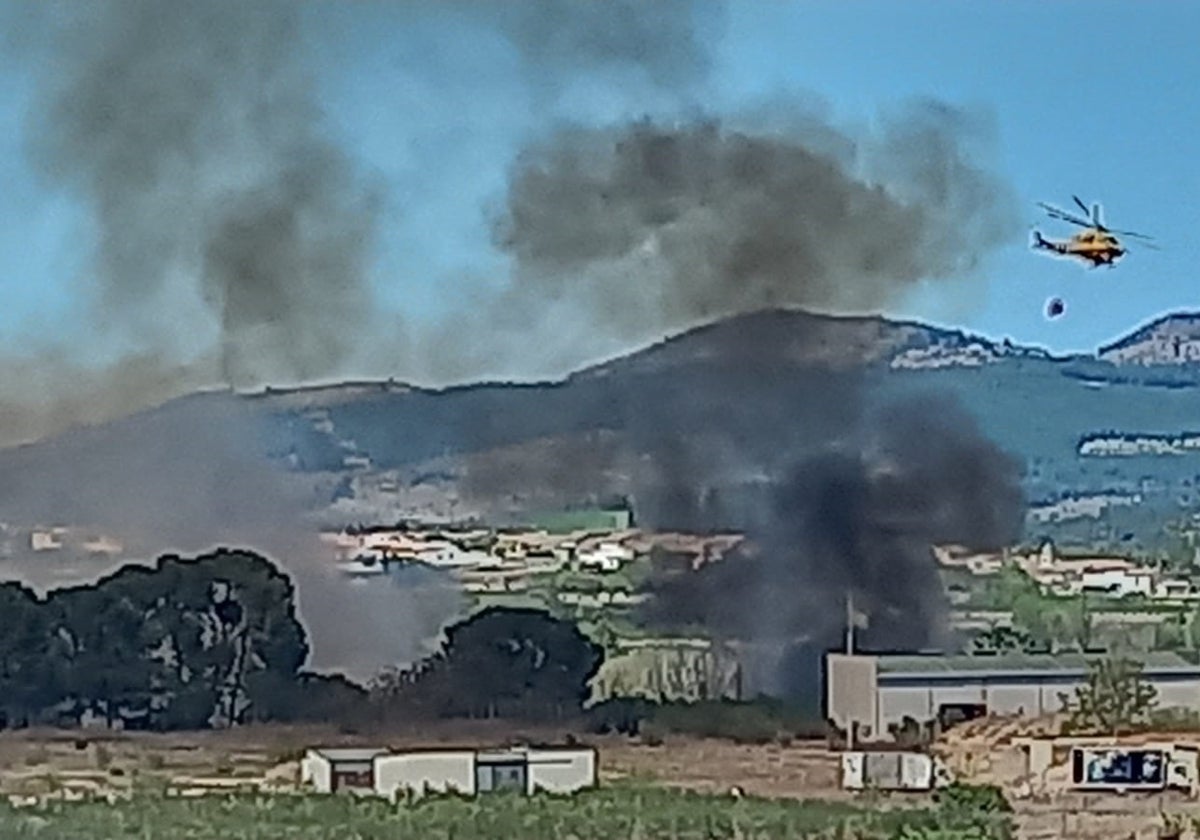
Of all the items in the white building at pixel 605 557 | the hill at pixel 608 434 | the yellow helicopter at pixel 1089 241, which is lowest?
the white building at pixel 605 557

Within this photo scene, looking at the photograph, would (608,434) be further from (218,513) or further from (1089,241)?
(1089,241)

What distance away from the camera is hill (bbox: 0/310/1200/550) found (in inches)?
121

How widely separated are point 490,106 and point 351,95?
0.21 metres

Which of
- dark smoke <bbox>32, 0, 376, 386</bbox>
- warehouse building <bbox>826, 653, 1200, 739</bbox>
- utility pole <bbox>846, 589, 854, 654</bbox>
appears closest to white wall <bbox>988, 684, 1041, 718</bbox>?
warehouse building <bbox>826, 653, 1200, 739</bbox>

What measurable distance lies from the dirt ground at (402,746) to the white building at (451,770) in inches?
0.7

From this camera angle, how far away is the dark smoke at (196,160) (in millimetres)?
3059

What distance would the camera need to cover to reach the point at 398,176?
306 centimetres

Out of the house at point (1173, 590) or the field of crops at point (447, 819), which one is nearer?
the field of crops at point (447, 819)

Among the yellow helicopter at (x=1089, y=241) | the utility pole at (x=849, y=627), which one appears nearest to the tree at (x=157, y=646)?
the utility pole at (x=849, y=627)

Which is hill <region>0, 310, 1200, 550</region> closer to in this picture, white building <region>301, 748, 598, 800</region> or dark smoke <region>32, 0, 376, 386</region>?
dark smoke <region>32, 0, 376, 386</region>

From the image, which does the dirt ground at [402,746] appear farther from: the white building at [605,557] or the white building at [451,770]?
the white building at [605,557]

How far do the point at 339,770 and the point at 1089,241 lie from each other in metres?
1.36

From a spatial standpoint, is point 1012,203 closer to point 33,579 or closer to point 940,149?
point 940,149

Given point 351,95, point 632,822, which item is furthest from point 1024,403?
point 351,95
